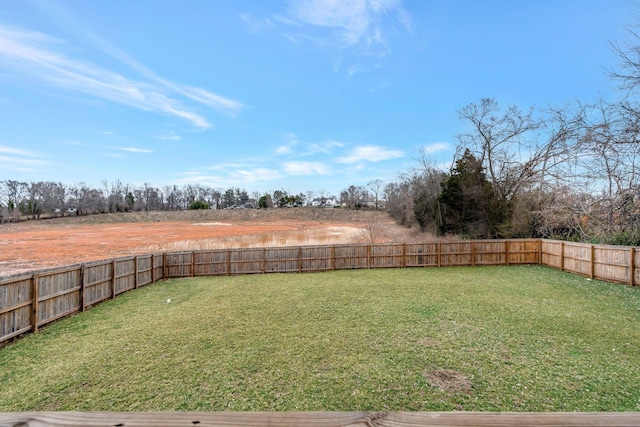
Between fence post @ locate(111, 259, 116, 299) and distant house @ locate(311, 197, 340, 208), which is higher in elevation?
distant house @ locate(311, 197, 340, 208)

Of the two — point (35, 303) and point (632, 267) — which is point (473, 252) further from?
point (35, 303)

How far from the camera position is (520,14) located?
1020cm

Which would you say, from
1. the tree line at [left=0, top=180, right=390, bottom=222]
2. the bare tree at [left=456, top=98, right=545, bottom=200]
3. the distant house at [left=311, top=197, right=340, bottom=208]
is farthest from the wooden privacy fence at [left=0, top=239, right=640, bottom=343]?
the distant house at [left=311, top=197, right=340, bottom=208]

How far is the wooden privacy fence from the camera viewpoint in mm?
5984

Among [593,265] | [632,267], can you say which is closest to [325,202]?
[593,265]

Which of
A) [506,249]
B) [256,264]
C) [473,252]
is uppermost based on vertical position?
[506,249]

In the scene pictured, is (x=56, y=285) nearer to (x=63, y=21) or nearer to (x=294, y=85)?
(x=63, y=21)

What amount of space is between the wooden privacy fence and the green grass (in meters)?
0.53

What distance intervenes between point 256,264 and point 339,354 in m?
8.65

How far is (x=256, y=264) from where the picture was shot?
12.7 meters

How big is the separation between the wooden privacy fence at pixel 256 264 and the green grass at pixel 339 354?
53 cm

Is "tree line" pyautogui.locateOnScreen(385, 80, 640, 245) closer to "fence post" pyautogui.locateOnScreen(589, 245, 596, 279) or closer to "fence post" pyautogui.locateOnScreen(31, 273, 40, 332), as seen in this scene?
"fence post" pyautogui.locateOnScreen(589, 245, 596, 279)

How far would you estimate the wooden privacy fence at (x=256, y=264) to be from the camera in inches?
236

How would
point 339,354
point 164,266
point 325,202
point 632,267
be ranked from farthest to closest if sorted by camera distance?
point 325,202 < point 164,266 < point 632,267 < point 339,354
